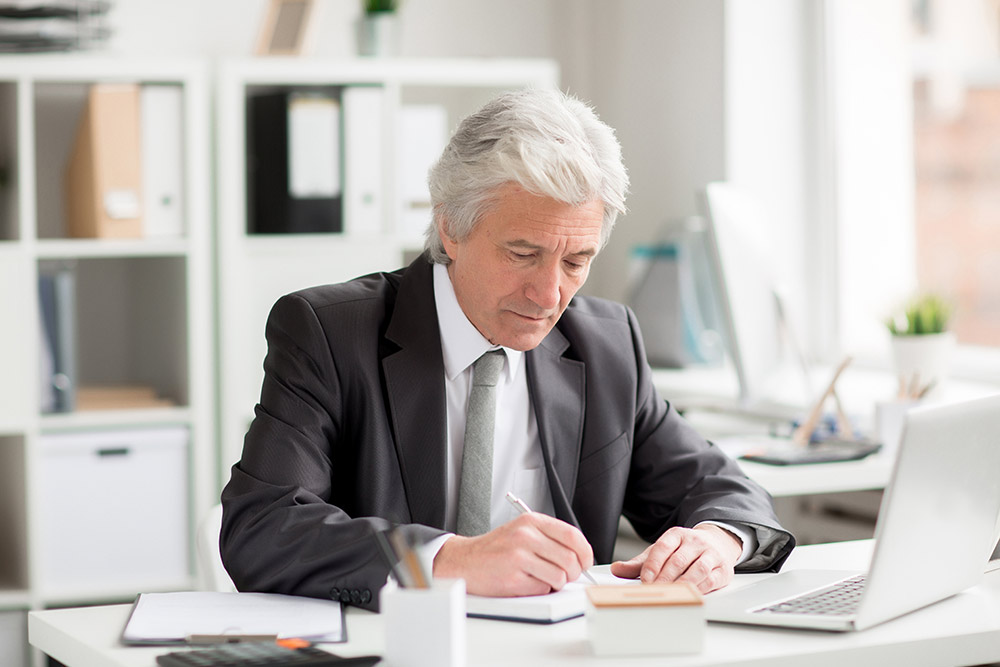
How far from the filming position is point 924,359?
242cm

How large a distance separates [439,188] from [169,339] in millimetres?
1679

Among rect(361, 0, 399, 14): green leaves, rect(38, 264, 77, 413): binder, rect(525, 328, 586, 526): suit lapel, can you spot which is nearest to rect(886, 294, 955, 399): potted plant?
rect(525, 328, 586, 526): suit lapel

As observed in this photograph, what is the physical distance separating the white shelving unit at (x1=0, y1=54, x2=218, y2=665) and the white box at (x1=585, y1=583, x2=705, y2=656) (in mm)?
1993

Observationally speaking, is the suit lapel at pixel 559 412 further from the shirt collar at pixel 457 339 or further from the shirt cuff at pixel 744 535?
the shirt cuff at pixel 744 535

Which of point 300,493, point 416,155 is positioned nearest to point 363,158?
point 416,155

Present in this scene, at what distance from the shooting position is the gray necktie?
1.61 meters

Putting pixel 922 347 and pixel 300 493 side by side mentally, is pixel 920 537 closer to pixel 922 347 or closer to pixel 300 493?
pixel 300 493

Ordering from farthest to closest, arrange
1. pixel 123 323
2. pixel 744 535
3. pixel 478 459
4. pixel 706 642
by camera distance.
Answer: pixel 123 323 → pixel 478 459 → pixel 744 535 → pixel 706 642

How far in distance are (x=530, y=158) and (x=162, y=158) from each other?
165cm

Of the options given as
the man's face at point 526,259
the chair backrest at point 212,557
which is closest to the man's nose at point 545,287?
the man's face at point 526,259

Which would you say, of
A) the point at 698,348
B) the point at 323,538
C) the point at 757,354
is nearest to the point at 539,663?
the point at 323,538

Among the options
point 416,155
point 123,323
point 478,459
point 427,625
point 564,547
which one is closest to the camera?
point 427,625

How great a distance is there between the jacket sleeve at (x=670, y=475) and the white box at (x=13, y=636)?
1.67 metres

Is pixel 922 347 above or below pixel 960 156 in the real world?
below
